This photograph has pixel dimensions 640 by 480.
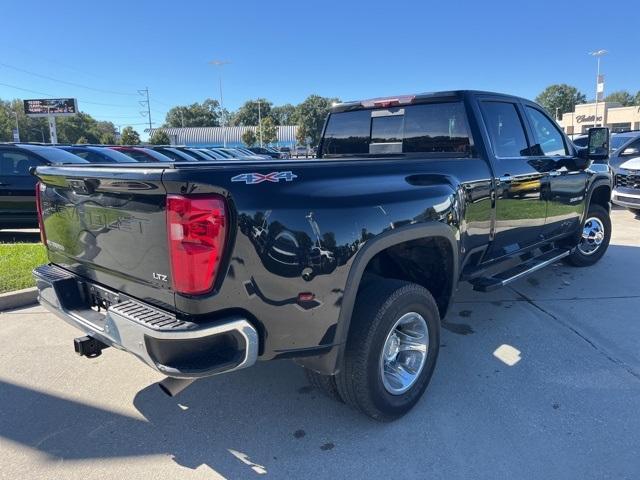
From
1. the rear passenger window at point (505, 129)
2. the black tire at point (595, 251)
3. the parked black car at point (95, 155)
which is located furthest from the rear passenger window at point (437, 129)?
the parked black car at point (95, 155)

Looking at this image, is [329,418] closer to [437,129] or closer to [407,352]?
[407,352]

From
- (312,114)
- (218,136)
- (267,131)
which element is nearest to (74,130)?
(218,136)

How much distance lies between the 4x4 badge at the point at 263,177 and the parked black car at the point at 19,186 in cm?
649

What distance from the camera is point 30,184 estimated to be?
24.8ft

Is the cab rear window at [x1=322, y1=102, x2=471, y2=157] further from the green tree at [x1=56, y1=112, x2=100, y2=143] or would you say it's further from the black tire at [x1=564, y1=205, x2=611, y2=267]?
the green tree at [x1=56, y1=112, x2=100, y2=143]

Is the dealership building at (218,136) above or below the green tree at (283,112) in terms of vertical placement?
below

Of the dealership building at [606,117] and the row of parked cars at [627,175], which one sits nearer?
the row of parked cars at [627,175]

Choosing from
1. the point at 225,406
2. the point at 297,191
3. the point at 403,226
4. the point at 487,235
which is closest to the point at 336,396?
the point at 225,406

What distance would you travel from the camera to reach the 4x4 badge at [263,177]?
2070 millimetres

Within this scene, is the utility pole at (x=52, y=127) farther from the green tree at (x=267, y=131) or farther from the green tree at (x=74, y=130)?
the green tree at (x=74, y=130)

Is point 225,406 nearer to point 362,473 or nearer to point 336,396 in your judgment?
point 336,396

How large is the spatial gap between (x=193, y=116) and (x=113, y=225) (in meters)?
129

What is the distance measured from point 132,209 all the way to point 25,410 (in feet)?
5.78

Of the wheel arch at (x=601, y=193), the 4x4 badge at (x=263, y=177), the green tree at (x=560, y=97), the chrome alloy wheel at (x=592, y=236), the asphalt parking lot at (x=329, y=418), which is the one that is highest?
the green tree at (x=560, y=97)
